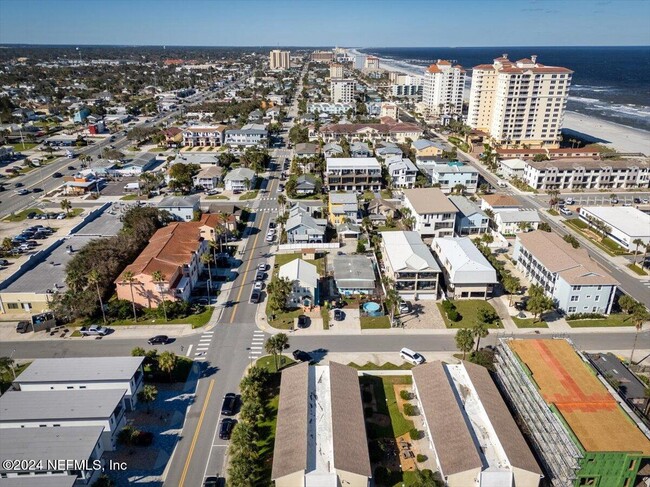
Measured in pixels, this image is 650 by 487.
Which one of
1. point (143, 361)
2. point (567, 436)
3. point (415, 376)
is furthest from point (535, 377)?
point (143, 361)

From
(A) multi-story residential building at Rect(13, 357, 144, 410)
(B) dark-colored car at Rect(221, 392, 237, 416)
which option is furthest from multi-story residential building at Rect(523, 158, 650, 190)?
(A) multi-story residential building at Rect(13, 357, 144, 410)

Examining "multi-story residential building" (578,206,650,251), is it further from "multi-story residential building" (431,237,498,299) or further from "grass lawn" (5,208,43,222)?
"grass lawn" (5,208,43,222)

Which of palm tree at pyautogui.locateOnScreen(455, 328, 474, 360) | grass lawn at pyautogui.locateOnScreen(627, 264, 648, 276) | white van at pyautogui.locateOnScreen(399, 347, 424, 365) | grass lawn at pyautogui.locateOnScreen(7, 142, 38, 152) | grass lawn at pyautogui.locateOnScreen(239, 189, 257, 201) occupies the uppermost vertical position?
grass lawn at pyautogui.locateOnScreen(7, 142, 38, 152)

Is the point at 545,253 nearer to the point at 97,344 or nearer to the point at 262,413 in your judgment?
the point at 262,413

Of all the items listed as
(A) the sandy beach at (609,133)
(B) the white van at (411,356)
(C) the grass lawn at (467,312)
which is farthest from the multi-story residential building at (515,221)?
(A) the sandy beach at (609,133)

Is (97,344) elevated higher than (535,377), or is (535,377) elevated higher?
(535,377)

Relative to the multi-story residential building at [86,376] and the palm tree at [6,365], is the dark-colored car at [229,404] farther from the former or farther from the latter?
the palm tree at [6,365]

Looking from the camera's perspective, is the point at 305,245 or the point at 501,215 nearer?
the point at 305,245

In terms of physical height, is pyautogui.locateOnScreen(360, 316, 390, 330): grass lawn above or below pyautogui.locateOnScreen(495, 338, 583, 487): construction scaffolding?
below
